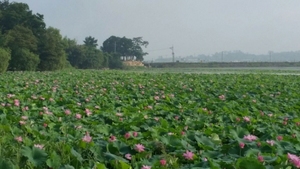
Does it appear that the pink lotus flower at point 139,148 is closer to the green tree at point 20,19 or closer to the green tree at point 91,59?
the green tree at point 20,19

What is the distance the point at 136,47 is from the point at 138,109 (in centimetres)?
6274

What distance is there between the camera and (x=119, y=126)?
2.96 meters

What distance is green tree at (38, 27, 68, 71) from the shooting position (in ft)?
84.2

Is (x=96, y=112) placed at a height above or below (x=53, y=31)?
below

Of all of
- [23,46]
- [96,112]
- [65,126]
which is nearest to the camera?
[65,126]

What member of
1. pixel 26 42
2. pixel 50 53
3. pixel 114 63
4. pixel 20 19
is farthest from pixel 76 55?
pixel 26 42

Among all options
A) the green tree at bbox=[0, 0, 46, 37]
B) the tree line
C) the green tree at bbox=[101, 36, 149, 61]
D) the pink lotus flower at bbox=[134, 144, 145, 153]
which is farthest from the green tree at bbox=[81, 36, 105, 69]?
the pink lotus flower at bbox=[134, 144, 145, 153]

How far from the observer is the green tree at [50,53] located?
25.7m

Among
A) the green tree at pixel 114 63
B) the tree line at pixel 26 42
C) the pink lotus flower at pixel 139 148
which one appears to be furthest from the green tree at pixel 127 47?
the pink lotus flower at pixel 139 148

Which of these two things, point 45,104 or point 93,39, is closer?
point 45,104

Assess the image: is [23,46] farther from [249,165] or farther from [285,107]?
[249,165]

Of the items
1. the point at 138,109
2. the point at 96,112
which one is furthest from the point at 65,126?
the point at 138,109

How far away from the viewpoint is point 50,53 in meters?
25.8

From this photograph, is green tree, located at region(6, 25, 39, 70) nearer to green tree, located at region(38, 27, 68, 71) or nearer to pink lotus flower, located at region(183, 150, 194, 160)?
green tree, located at region(38, 27, 68, 71)
